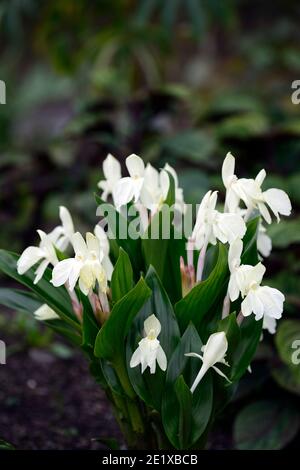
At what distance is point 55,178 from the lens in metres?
3.82

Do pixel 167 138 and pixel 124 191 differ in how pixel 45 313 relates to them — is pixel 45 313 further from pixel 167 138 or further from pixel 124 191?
pixel 167 138

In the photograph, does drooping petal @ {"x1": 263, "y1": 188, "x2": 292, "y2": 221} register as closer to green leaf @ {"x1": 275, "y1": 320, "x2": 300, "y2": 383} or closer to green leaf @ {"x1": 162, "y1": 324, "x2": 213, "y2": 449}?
green leaf @ {"x1": 162, "y1": 324, "x2": 213, "y2": 449}

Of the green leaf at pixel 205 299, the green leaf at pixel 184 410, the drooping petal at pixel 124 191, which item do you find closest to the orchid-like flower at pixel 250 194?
the green leaf at pixel 205 299

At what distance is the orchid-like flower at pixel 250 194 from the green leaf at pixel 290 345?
0.66m

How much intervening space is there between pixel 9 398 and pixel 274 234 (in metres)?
1.18

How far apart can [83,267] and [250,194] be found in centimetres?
45

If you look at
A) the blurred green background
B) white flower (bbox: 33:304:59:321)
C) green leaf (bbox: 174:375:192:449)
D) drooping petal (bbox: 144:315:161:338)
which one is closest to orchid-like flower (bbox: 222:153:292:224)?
drooping petal (bbox: 144:315:161:338)

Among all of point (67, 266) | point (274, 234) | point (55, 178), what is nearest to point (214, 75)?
point (55, 178)

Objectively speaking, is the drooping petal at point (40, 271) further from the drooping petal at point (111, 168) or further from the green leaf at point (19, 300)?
the drooping petal at point (111, 168)

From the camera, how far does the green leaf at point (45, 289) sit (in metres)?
1.76

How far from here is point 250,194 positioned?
1644mm

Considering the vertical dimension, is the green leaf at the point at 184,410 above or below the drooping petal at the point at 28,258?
below

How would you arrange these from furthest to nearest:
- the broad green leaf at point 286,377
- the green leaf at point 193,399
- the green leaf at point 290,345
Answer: the broad green leaf at point 286,377 < the green leaf at point 290,345 < the green leaf at point 193,399

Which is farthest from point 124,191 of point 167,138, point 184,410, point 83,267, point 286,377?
point 167,138
